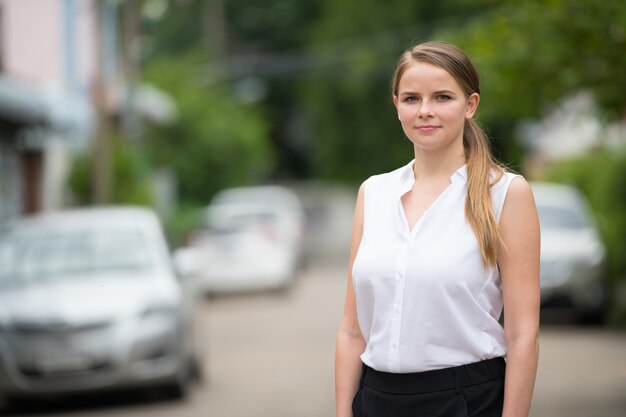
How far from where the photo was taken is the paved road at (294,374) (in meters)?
9.71

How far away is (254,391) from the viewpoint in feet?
35.4

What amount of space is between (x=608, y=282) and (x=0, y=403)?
965cm

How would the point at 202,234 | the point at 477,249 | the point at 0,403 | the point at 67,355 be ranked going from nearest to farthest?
1. the point at 477,249
2. the point at 67,355
3. the point at 0,403
4. the point at 202,234

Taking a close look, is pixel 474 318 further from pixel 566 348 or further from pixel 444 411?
pixel 566 348

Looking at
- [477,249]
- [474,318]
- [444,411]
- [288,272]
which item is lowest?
[288,272]

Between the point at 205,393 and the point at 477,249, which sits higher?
the point at 477,249

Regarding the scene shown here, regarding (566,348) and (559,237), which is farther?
(559,237)

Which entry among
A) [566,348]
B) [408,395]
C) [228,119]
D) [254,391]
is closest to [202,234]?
[566,348]

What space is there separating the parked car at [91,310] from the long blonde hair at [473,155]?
6686mm

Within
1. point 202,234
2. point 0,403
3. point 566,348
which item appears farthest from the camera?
point 202,234

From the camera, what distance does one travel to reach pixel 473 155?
322 cm

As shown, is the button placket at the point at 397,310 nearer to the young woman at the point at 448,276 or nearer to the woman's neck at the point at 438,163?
the young woman at the point at 448,276

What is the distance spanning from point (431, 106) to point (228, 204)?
24.7 metres

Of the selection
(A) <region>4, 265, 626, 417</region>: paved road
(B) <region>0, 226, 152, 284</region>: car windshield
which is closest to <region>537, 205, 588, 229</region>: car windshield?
(A) <region>4, 265, 626, 417</region>: paved road
